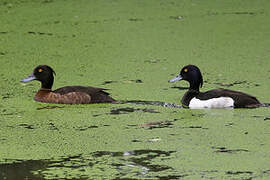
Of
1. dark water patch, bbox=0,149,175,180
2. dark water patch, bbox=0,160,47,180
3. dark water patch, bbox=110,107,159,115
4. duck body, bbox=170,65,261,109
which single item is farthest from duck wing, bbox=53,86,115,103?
dark water patch, bbox=0,160,47,180

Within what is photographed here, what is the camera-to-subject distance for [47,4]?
36.3ft

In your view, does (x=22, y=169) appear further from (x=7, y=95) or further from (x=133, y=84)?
(x=133, y=84)

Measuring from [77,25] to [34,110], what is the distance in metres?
3.61

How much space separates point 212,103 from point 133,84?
3.40 feet

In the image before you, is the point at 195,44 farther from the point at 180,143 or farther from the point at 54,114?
the point at 180,143

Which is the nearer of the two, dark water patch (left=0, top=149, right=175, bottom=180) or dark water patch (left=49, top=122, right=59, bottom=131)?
dark water patch (left=0, top=149, right=175, bottom=180)

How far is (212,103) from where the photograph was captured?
6.32m

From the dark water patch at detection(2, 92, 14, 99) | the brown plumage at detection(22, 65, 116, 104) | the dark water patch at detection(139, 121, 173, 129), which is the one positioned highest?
the dark water patch at detection(2, 92, 14, 99)

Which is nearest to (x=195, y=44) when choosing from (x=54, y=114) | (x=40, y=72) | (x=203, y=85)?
(x=203, y=85)

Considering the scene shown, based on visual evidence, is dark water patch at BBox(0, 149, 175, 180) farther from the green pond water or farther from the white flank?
the white flank

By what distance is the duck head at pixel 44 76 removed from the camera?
6.80m

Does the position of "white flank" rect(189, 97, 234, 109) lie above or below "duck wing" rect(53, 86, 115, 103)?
below

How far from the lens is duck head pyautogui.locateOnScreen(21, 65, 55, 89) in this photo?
22.3 feet

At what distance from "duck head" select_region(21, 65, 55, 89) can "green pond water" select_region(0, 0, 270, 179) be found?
0.16m
